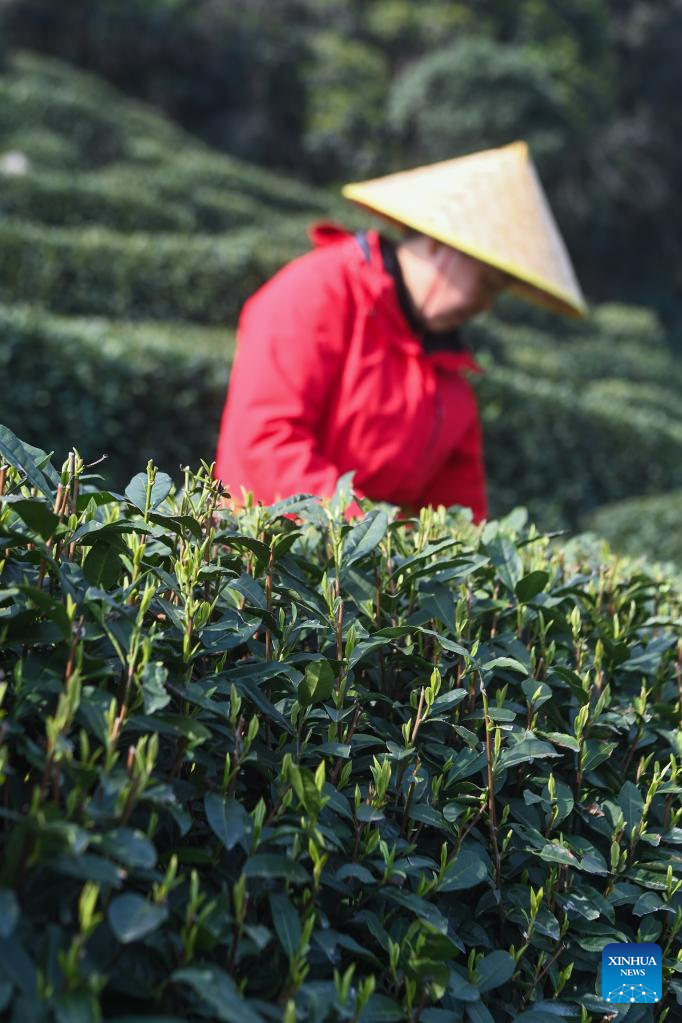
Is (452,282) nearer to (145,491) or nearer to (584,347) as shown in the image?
(145,491)

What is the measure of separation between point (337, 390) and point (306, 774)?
1.85 meters

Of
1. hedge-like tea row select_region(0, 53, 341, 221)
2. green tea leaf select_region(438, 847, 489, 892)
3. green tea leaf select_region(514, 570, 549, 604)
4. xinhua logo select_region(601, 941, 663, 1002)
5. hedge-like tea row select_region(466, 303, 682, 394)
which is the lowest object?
hedge-like tea row select_region(466, 303, 682, 394)

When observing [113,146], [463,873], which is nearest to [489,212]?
[463,873]

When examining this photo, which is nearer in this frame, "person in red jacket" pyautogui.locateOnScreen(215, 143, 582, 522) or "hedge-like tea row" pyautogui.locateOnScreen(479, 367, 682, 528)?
"person in red jacket" pyautogui.locateOnScreen(215, 143, 582, 522)

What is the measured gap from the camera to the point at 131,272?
6418 mm

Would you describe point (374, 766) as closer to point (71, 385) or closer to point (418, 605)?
point (418, 605)

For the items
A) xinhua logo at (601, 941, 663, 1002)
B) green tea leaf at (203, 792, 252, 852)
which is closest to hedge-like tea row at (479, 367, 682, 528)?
xinhua logo at (601, 941, 663, 1002)

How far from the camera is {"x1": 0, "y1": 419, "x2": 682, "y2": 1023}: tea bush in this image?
0.92 metres

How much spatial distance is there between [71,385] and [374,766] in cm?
364

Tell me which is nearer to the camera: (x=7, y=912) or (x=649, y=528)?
(x=7, y=912)

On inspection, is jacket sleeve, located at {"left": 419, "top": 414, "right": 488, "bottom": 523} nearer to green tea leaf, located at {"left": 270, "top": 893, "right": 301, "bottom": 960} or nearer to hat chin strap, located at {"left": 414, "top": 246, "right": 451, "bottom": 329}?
hat chin strap, located at {"left": 414, "top": 246, "right": 451, "bottom": 329}

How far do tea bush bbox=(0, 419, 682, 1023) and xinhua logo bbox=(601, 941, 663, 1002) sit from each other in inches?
0.8

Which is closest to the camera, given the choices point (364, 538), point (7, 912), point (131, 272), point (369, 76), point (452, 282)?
point (7, 912)

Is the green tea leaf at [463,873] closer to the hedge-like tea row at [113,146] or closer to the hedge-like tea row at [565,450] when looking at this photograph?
the hedge-like tea row at [565,450]
